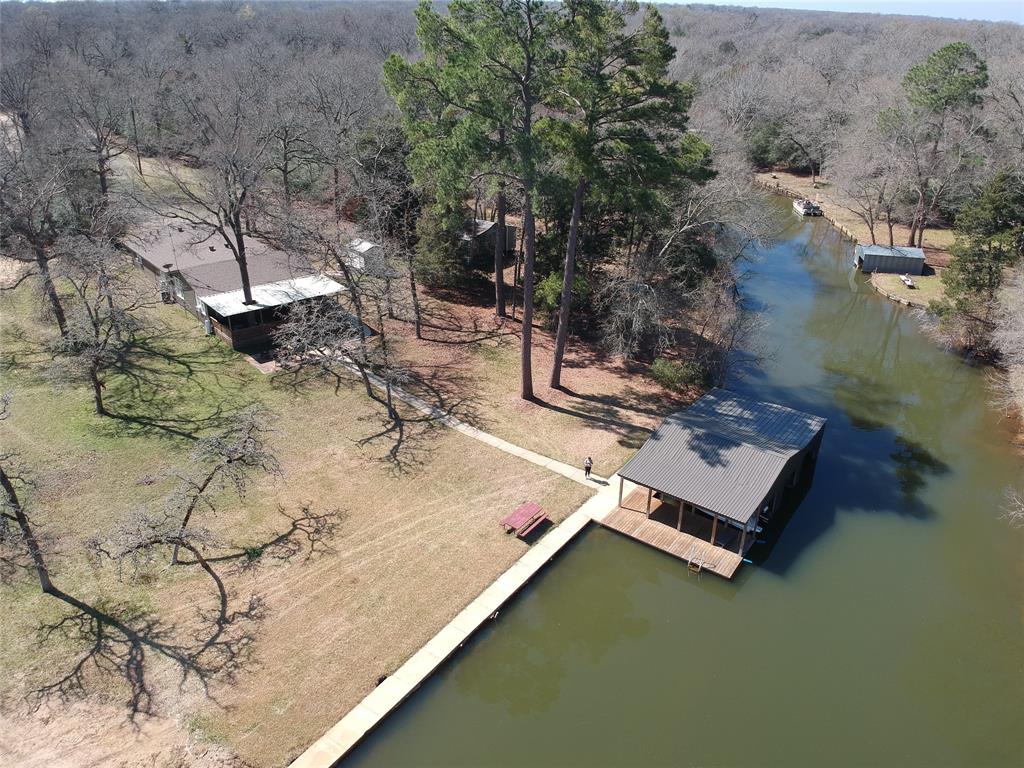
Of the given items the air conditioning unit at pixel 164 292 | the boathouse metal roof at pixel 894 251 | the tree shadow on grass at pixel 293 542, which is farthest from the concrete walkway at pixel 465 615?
the boathouse metal roof at pixel 894 251

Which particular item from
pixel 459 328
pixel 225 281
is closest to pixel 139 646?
pixel 459 328

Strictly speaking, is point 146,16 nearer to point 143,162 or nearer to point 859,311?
point 143,162

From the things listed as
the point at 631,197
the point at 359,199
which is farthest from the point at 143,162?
the point at 631,197

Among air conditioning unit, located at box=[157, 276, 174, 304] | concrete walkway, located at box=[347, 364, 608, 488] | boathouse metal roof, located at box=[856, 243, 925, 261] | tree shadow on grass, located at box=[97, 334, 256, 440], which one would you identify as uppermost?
boathouse metal roof, located at box=[856, 243, 925, 261]

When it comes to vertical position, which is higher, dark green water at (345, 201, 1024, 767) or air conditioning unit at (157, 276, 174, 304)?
air conditioning unit at (157, 276, 174, 304)

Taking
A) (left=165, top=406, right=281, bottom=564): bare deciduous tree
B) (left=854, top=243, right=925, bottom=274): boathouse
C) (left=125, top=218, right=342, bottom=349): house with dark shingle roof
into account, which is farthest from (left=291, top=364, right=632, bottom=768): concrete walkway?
(left=854, top=243, right=925, bottom=274): boathouse

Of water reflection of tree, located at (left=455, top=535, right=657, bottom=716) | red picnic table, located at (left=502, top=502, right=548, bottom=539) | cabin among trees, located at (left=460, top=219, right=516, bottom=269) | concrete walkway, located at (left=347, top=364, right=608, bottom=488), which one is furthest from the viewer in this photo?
cabin among trees, located at (left=460, top=219, right=516, bottom=269)

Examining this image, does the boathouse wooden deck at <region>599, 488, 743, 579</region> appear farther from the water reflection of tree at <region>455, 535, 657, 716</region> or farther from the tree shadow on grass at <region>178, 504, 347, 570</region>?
the tree shadow on grass at <region>178, 504, 347, 570</region>

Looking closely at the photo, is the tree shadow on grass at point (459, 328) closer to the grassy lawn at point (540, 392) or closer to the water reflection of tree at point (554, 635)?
the grassy lawn at point (540, 392)
